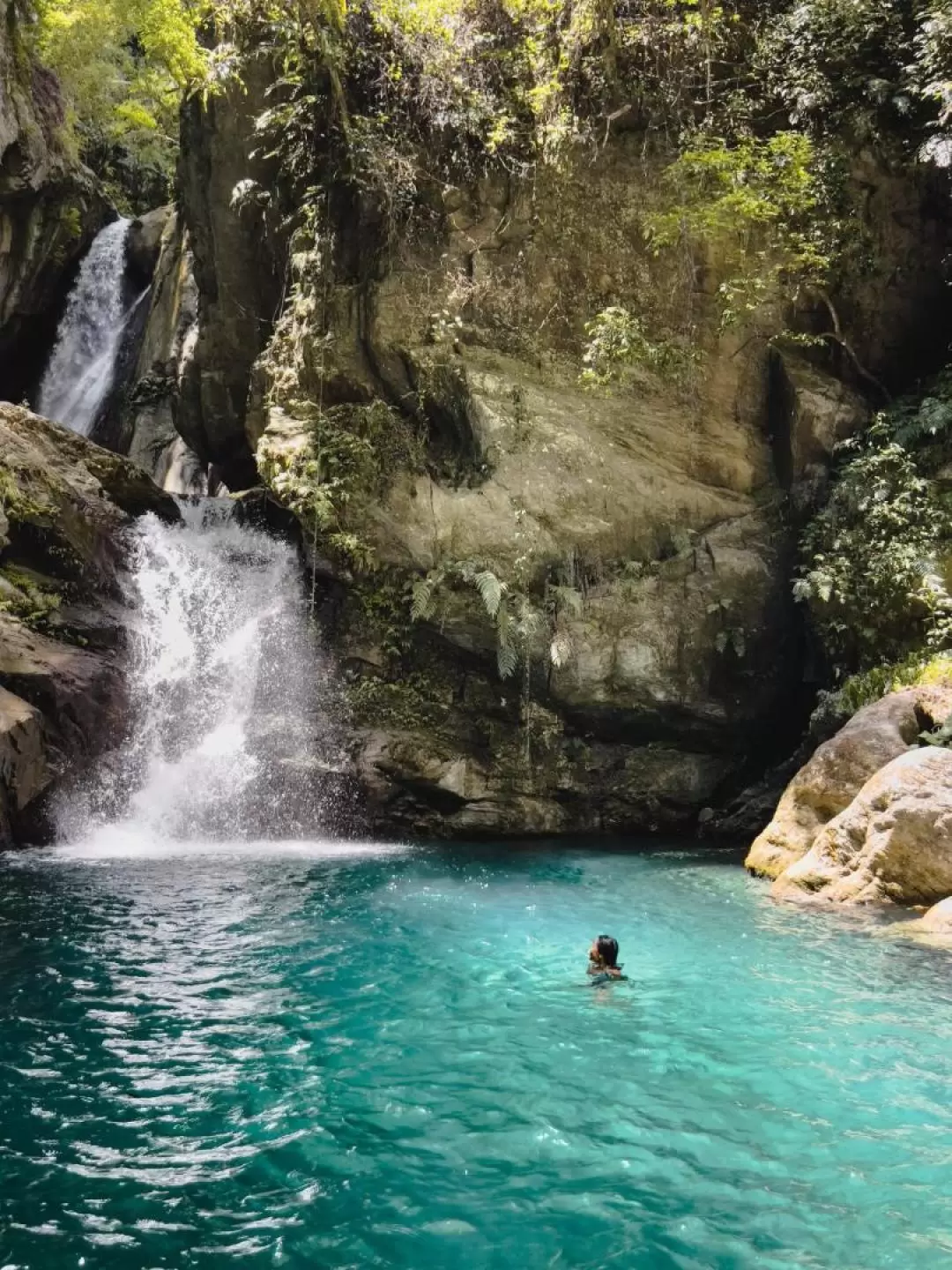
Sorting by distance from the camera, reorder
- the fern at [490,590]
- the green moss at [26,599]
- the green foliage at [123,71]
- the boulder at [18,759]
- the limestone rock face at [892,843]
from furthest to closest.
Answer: the green foliage at [123,71] → the fern at [490,590] → the green moss at [26,599] → the boulder at [18,759] → the limestone rock face at [892,843]

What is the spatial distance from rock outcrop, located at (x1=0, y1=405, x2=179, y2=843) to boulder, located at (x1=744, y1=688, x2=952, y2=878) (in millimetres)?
10035

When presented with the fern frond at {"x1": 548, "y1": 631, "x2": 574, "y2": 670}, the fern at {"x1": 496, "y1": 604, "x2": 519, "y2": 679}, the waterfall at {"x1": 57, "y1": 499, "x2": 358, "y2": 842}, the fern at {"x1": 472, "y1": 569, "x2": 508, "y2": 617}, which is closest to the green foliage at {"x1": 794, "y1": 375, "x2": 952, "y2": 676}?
the fern frond at {"x1": 548, "y1": 631, "x2": 574, "y2": 670}

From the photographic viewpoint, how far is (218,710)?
51.9 feet

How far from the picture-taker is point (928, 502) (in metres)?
14.3

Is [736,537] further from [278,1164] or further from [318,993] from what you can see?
[278,1164]

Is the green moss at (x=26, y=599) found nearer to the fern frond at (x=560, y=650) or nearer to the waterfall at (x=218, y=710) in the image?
the waterfall at (x=218, y=710)

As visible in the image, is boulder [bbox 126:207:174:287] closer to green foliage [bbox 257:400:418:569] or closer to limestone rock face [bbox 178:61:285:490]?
limestone rock face [bbox 178:61:285:490]

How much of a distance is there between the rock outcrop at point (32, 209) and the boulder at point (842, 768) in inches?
867

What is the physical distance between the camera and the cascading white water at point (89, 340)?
2622 cm

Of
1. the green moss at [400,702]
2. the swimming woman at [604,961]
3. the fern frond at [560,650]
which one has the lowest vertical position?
the swimming woman at [604,961]

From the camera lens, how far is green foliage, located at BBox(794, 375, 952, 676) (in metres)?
13.7

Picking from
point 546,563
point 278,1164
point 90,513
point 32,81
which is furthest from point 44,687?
point 32,81

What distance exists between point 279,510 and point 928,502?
12471 millimetres

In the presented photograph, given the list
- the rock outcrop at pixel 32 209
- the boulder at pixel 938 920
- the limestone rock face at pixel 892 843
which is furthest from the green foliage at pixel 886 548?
the rock outcrop at pixel 32 209
